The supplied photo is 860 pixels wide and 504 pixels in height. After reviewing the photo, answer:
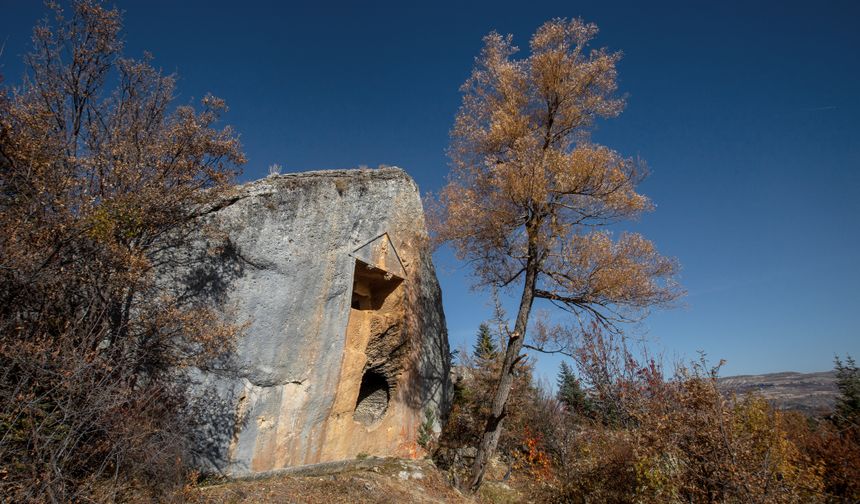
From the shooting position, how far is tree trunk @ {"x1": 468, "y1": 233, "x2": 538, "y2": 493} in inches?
350

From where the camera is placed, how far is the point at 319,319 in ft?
29.4

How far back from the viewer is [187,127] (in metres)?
8.24

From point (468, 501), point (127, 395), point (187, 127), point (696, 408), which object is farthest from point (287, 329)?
point (696, 408)

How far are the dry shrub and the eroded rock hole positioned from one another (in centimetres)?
423

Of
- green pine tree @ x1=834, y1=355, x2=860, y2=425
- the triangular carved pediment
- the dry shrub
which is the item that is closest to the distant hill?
green pine tree @ x1=834, y1=355, x2=860, y2=425

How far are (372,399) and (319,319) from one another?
3.36m

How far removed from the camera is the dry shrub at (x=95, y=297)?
5262 mm

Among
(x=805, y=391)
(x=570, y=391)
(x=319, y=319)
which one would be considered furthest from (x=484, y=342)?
(x=805, y=391)

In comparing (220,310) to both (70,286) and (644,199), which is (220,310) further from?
(644,199)

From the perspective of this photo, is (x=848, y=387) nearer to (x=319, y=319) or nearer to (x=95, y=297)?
(x=319, y=319)

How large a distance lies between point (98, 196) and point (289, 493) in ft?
19.3

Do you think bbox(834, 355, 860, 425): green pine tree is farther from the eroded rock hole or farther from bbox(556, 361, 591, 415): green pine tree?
the eroded rock hole

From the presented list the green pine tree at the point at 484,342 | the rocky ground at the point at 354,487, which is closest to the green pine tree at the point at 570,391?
the green pine tree at the point at 484,342

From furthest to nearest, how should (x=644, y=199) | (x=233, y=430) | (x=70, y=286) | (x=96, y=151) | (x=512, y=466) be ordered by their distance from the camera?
(x=512, y=466) < (x=644, y=199) < (x=233, y=430) < (x=96, y=151) < (x=70, y=286)
